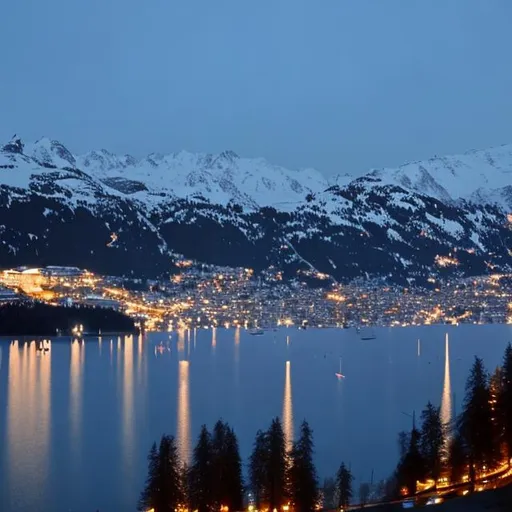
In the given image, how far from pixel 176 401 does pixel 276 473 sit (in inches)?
618

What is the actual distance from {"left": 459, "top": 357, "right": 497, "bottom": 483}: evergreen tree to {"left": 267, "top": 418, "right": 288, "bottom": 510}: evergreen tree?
3968 millimetres

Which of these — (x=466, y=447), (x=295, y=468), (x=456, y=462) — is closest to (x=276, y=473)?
(x=295, y=468)

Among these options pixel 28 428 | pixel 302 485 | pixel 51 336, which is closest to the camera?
pixel 302 485

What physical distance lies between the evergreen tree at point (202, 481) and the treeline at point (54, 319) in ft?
154

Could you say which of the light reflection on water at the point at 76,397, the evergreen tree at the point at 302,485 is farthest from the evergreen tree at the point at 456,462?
the light reflection on water at the point at 76,397

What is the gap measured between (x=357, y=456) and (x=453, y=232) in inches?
4766

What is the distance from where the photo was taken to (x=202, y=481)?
15.8m

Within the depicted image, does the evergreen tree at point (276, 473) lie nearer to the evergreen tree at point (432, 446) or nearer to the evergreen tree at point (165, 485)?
the evergreen tree at point (165, 485)

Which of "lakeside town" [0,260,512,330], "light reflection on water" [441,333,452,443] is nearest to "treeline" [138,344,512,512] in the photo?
"light reflection on water" [441,333,452,443]

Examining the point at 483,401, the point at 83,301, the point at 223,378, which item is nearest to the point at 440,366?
the point at 223,378

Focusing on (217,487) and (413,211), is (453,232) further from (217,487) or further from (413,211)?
(217,487)

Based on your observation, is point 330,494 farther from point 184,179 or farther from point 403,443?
point 184,179

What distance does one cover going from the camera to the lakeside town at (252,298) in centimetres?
7662

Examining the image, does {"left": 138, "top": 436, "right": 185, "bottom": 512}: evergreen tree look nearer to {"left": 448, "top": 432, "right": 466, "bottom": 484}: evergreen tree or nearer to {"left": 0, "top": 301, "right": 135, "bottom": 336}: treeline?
{"left": 448, "top": 432, "right": 466, "bottom": 484}: evergreen tree
